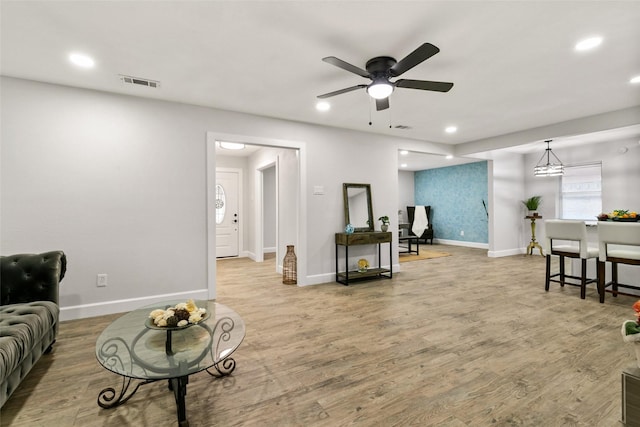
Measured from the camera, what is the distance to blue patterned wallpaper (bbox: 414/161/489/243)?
27.8ft

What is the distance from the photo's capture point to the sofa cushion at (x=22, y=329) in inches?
66.1

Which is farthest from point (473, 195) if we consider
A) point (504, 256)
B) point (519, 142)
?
point (519, 142)

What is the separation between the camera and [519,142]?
18.0ft

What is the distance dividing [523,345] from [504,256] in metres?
5.30

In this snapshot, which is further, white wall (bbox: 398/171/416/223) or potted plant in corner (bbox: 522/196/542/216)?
white wall (bbox: 398/171/416/223)

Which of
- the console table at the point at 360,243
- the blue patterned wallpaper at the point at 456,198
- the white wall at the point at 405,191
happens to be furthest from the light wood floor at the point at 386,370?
the white wall at the point at 405,191

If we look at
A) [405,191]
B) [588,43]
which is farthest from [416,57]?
[405,191]

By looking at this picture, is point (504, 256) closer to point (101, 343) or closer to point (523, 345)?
point (523, 345)

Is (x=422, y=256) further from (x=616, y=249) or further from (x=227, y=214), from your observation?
(x=227, y=214)

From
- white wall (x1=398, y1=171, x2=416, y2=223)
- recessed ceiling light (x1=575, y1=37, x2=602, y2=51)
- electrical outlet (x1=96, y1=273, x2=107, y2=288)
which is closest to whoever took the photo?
recessed ceiling light (x1=575, y1=37, x2=602, y2=51)

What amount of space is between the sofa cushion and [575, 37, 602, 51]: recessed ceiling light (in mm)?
4532

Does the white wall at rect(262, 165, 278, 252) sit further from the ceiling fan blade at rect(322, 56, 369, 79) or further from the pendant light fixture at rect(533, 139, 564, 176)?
the pendant light fixture at rect(533, 139, 564, 176)

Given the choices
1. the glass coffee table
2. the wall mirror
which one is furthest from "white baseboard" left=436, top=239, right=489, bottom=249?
the glass coffee table

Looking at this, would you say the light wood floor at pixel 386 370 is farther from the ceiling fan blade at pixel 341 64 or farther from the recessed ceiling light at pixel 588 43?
the recessed ceiling light at pixel 588 43
